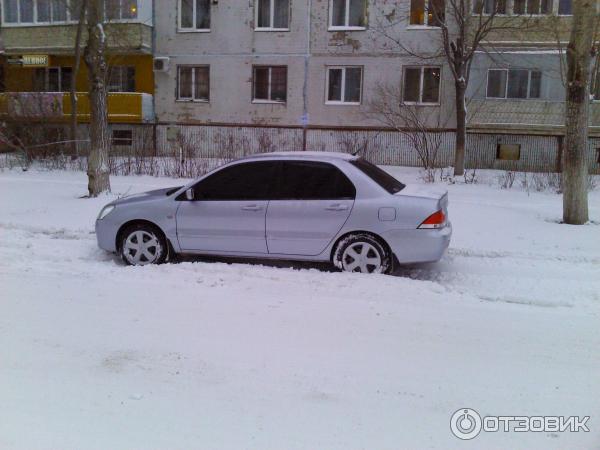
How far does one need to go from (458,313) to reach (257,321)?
6.22 feet

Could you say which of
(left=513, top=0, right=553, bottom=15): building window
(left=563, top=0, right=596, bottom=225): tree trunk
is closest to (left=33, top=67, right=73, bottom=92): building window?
(left=513, top=0, right=553, bottom=15): building window

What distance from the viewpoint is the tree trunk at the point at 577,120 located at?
363 inches

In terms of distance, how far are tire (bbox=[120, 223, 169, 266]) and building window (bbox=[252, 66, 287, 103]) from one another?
17.1 meters

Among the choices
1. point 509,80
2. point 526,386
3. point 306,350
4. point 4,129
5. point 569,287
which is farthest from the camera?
point 509,80

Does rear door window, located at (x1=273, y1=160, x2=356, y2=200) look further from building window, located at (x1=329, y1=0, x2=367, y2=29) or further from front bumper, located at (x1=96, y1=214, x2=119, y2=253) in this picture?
building window, located at (x1=329, y1=0, x2=367, y2=29)

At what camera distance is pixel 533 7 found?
2059cm

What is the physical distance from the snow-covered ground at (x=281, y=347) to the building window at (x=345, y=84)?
1613 cm

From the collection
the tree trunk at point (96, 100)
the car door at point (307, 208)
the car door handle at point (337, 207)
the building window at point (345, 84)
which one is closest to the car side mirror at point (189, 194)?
the car door at point (307, 208)

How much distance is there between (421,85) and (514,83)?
3.43m

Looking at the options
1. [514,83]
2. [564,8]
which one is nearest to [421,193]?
[514,83]

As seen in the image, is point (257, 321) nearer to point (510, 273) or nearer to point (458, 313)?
point (458, 313)

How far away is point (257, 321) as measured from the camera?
505 centimetres

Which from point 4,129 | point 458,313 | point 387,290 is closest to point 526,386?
point 458,313

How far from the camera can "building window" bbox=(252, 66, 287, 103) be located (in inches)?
923
